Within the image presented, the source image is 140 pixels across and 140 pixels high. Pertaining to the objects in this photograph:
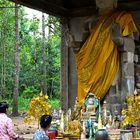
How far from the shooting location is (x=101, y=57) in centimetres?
1009

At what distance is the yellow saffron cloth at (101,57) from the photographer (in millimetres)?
9898

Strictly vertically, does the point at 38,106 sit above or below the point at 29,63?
below

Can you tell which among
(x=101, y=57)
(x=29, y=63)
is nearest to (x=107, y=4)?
(x=101, y=57)

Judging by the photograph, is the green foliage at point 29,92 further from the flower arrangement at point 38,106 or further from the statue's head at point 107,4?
the flower arrangement at point 38,106

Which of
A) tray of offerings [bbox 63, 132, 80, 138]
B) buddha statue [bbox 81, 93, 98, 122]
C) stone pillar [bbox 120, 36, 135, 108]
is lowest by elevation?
tray of offerings [bbox 63, 132, 80, 138]

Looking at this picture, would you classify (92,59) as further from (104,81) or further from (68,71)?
(68,71)

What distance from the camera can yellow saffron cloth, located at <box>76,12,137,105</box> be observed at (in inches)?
390

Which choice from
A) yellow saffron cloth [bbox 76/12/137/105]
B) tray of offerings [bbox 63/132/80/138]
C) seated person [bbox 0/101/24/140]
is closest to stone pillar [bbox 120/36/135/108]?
yellow saffron cloth [bbox 76/12/137/105]

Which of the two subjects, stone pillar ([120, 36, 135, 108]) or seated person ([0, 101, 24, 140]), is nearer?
seated person ([0, 101, 24, 140])

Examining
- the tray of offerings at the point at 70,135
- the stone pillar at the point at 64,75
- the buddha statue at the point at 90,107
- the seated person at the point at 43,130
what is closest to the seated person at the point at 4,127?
the seated person at the point at 43,130

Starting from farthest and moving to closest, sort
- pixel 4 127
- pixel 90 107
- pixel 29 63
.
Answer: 1. pixel 29 63
2. pixel 90 107
3. pixel 4 127

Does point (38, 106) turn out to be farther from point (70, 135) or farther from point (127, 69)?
point (127, 69)

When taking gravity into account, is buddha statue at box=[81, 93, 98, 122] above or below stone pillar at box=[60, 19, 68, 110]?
below

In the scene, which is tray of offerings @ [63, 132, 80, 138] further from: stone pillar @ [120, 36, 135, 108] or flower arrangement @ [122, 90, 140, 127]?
stone pillar @ [120, 36, 135, 108]
